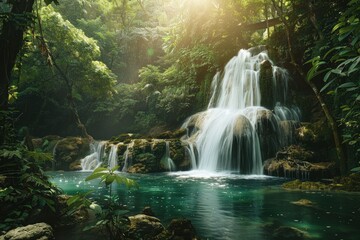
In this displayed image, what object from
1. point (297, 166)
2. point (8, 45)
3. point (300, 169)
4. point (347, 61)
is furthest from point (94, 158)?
point (347, 61)

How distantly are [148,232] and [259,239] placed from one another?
1.94m

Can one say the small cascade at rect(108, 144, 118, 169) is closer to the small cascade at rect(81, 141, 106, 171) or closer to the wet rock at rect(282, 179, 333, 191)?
the small cascade at rect(81, 141, 106, 171)

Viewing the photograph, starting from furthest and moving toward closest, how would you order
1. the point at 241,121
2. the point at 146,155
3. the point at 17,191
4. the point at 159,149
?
the point at 159,149
the point at 146,155
the point at 241,121
the point at 17,191

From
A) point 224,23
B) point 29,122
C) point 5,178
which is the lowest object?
point 5,178

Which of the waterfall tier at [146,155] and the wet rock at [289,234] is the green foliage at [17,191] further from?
the waterfall tier at [146,155]

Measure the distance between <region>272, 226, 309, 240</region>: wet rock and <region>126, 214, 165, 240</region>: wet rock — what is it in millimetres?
2046

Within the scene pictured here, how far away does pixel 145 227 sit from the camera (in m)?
4.85

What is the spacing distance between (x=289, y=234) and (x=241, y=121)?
445 inches

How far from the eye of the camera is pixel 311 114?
17234mm

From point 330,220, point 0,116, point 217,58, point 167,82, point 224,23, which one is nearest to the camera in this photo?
point 0,116

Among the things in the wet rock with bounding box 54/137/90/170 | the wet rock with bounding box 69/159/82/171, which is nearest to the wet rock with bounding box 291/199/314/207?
the wet rock with bounding box 69/159/82/171

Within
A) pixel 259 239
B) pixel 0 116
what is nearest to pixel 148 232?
pixel 259 239

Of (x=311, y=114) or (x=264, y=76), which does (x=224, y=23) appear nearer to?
(x=264, y=76)

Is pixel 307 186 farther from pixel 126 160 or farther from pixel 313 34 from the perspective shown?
pixel 126 160
